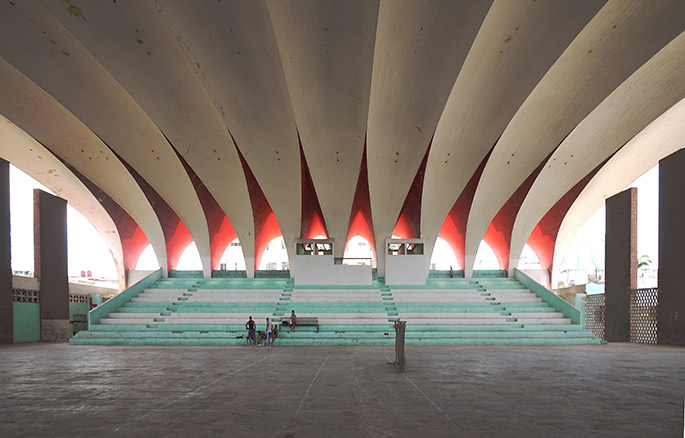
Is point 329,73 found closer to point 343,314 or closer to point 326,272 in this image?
point 343,314

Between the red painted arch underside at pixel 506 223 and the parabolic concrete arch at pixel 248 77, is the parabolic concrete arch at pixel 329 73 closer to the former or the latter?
the parabolic concrete arch at pixel 248 77

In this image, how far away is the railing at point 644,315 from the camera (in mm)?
15055

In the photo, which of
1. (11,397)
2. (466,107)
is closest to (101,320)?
(11,397)

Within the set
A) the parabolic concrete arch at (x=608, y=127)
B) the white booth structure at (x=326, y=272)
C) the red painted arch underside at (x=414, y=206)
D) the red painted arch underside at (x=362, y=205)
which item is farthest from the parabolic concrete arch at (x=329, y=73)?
the parabolic concrete arch at (x=608, y=127)

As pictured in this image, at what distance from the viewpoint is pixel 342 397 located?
5.91m

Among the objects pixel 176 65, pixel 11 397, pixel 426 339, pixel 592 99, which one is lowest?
pixel 426 339

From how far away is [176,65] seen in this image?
Answer: 13398mm

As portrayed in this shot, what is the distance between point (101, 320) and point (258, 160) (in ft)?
28.2

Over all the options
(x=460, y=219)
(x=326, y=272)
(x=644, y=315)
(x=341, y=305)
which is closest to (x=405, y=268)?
(x=326, y=272)

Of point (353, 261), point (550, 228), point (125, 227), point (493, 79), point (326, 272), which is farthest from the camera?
point (125, 227)

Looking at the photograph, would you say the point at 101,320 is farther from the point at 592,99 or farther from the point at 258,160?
the point at 592,99

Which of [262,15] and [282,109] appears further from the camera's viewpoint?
[282,109]

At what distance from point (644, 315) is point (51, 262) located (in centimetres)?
2257

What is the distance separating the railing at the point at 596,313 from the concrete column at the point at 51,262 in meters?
21.9
